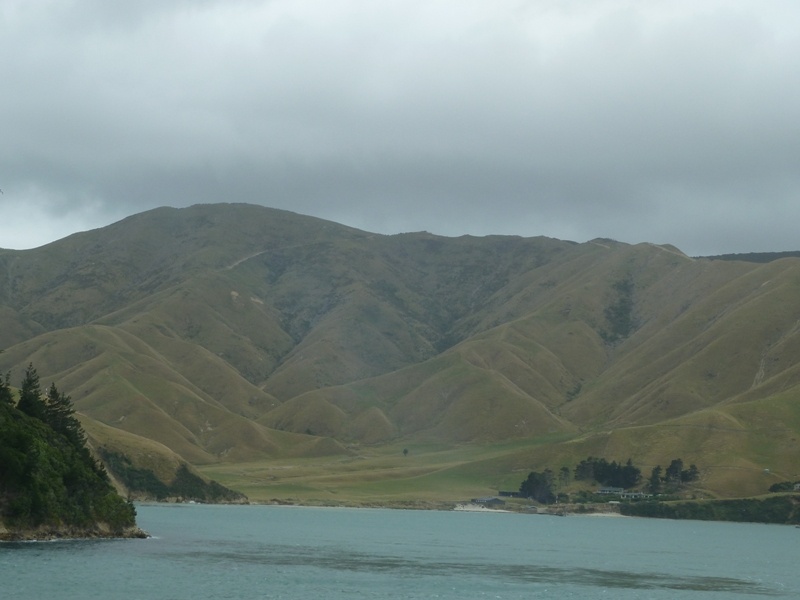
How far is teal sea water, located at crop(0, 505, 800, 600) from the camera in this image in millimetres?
79875

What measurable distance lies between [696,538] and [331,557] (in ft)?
266

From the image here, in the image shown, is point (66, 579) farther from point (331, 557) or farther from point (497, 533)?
point (497, 533)

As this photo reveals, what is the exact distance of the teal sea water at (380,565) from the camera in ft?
262

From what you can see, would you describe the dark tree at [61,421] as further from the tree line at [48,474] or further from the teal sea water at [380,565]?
the teal sea water at [380,565]

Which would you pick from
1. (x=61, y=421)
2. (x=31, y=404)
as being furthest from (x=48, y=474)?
(x=61, y=421)

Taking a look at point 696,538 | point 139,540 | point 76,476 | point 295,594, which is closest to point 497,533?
point 696,538

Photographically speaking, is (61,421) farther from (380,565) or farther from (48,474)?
(380,565)

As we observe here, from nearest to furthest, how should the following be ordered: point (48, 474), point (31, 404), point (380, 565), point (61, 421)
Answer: point (48, 474)
point (380, 565)
point (31, 404)
point (61, 421)

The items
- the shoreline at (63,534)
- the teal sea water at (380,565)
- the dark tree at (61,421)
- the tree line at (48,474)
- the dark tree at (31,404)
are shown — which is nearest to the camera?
the teal sea water at (380,565)

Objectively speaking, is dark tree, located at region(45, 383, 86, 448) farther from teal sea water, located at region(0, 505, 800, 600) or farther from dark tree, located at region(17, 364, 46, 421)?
teal sea water, located at region(0, 505, 800, 600)

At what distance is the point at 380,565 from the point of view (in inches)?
4006

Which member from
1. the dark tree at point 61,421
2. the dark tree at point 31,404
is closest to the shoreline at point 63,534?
the dark tree at point 61,421

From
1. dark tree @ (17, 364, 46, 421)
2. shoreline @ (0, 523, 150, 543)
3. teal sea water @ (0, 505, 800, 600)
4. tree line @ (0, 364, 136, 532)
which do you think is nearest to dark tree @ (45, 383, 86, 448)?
tree line @ (0, 364, 136, 532)

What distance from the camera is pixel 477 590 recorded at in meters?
85.9
